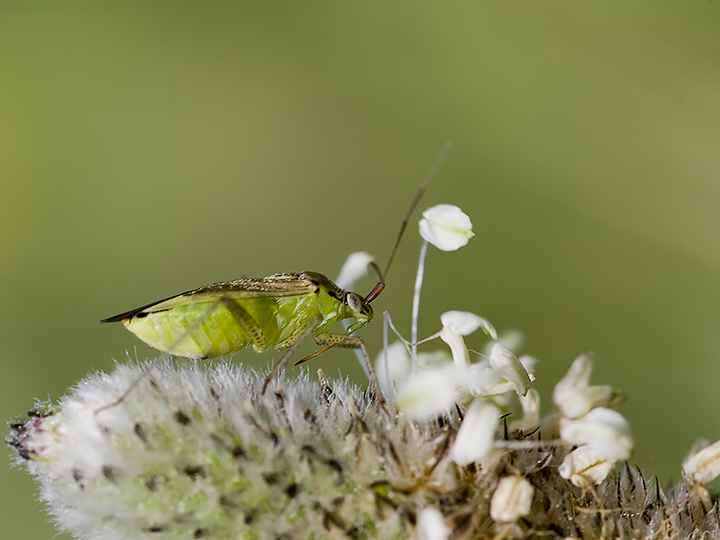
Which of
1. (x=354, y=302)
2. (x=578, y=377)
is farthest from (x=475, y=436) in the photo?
(x=354, y=302)

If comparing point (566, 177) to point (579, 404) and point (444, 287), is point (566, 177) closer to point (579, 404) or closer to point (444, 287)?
point (444, 287)

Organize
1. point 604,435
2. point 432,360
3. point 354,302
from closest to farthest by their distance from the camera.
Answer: point 604,435 → point 432,360 → point 354,302

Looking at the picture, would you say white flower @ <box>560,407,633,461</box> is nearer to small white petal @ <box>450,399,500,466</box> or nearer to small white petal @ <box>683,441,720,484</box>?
small white petal @ <box>450,399,500,466</box>

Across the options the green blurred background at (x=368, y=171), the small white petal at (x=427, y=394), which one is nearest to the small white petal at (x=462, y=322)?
the small white petal at (x=427, y=394)

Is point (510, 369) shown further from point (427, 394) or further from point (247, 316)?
point (247, 316)

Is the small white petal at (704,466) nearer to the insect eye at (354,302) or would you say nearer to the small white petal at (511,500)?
the small white petal at (511,500)

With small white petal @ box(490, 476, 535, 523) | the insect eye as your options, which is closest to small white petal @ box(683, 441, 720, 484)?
small white petal @ box(490, 476, 535, 523)

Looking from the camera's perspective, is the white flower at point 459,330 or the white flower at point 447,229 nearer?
the white flower at point 459,330
